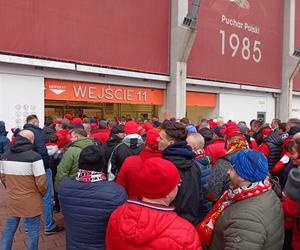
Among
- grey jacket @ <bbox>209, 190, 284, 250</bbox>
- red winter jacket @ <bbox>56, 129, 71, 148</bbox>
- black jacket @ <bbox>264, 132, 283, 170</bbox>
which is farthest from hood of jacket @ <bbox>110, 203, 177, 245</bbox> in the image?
red winter jacket @ <bbox>56, 129, 71, 148</bbox>

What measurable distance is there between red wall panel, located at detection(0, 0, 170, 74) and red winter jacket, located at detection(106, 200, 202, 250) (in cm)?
1003

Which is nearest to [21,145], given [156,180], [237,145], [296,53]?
[237,145]

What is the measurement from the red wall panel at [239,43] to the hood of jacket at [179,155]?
13.9 metres

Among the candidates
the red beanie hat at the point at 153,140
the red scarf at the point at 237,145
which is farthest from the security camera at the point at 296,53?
the red beanie hat at the point at 153,140

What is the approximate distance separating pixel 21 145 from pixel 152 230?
8.88ft

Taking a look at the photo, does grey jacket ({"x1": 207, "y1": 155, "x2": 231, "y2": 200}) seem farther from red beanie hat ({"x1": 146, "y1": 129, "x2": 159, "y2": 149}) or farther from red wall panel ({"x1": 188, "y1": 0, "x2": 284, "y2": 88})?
red wall panel ({"x1": 188, "y1": 0, "x2": 284, "y2": 88})

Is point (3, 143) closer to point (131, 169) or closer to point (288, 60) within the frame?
point (131, 169)

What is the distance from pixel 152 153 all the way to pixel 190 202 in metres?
0.72

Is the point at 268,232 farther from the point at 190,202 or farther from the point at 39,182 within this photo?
the point at 39,182

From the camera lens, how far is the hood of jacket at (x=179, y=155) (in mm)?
2863

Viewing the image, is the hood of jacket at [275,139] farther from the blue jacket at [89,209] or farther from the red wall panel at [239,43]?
the red wall panel at [239,43]

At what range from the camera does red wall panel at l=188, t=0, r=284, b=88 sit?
17.1 metres

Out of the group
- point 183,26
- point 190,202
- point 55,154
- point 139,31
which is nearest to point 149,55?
point 139,31

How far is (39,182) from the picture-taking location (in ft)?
13.0
